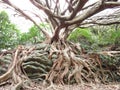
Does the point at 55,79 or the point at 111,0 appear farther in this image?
the point at 55,79

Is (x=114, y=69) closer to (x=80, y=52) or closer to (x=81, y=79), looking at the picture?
(x=80, y=52)

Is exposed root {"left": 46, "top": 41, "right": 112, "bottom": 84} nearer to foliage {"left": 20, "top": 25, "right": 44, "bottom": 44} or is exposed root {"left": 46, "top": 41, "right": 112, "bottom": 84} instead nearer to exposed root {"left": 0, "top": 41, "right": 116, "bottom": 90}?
exposed root {"left": 0, "top": 41, "right": 116, "bottom": 90}

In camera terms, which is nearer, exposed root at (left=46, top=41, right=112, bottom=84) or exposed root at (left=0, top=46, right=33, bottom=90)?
exposed root at (left=0, top=46, right=33, bottom=90)

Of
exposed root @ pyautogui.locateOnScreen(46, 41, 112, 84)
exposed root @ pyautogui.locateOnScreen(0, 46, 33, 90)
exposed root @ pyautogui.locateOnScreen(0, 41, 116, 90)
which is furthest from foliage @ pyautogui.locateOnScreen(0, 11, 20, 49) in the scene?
exposed root @ pyautogui.locateOnScreen(46, 41, 112, 84)

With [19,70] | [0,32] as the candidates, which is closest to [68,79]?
[19,70]

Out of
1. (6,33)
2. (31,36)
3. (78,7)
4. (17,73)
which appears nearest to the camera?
(78,7)

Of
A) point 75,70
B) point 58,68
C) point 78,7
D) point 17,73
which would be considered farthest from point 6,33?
point 78,7

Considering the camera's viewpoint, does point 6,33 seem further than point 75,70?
Yes

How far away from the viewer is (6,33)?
20.6ft

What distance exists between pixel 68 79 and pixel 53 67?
32 cm

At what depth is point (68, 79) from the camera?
4219 mm

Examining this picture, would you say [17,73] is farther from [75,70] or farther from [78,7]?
[78,7]

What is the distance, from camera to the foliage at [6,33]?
6170 millimetres

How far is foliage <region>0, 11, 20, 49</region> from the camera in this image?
6170 millimetres
